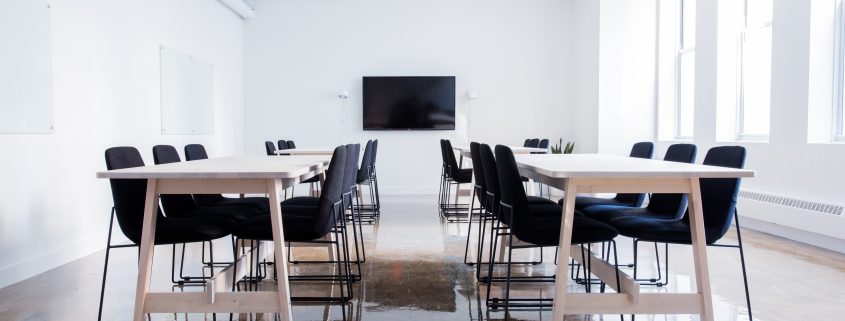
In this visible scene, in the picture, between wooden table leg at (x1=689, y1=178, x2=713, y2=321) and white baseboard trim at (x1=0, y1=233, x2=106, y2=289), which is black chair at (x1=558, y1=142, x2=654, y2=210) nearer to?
wooden table leg at (x1=689, y1=178, x2=713, y2=321)

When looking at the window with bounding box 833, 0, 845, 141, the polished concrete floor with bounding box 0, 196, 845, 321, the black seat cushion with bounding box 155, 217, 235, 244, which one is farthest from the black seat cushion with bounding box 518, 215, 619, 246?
the window with bounding box 833, 0, 845, 141

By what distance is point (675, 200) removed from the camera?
3164mm

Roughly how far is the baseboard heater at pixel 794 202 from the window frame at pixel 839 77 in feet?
1.83

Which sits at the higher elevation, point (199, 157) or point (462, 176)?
point (199, 157)

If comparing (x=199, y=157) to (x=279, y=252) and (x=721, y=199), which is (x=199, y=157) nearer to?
(x=279, y=252)

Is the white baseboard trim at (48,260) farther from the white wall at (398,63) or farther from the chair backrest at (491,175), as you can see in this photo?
the white wall at (398,63)

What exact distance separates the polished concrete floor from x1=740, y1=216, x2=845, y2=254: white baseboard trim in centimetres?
10

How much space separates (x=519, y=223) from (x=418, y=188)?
6.65 metres

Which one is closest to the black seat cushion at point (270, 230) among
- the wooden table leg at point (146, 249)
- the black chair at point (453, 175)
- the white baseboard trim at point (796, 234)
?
the wooden table leg at point (146, 249)

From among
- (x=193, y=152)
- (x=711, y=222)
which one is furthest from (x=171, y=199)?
(x=711, y=222)

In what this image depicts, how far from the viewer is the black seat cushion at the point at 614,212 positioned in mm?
3186

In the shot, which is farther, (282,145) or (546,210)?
(282,145)

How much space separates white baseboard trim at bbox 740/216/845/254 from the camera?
4.48m

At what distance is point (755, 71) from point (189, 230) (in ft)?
18.0
